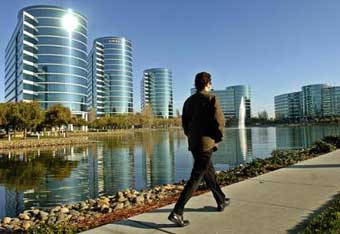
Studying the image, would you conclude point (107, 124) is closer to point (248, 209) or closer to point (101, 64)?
point (101, 64)

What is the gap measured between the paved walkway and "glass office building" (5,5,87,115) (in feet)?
387

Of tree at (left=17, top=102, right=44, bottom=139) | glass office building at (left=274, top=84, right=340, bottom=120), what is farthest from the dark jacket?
glass office building at (left=274, top=84, right=340, bottom=120)

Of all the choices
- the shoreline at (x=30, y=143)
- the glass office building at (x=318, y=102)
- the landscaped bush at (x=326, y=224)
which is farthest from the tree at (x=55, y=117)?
the glass office building at (x=318, y=102)

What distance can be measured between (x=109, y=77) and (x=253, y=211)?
183 meters

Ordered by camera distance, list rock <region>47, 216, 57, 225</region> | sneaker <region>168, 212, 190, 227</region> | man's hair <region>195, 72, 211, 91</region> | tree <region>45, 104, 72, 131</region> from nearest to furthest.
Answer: sneaker <region>168, 212, 190, 227</region> → man's hair <region>195, 72, 211, 91</region> → rock <region>47, 216, 57, 225</region> → tree <region>45, 104, 72, 131</region>

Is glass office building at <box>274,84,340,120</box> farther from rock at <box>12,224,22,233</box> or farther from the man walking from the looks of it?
the man walking

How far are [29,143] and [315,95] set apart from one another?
17465 centimetres

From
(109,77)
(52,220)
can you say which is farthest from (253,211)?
(109,77)

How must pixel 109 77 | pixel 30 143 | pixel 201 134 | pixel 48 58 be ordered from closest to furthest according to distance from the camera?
pixel 201 134 → pixel 30 143 → pixel 48 58 → pixel 109 77

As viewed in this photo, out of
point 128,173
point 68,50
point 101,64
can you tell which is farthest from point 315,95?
point 128,173

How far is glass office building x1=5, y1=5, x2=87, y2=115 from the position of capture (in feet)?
389

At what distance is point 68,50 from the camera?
12625 centimetres

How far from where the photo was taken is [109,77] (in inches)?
7229

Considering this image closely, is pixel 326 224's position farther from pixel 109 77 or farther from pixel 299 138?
pixel 109 77
